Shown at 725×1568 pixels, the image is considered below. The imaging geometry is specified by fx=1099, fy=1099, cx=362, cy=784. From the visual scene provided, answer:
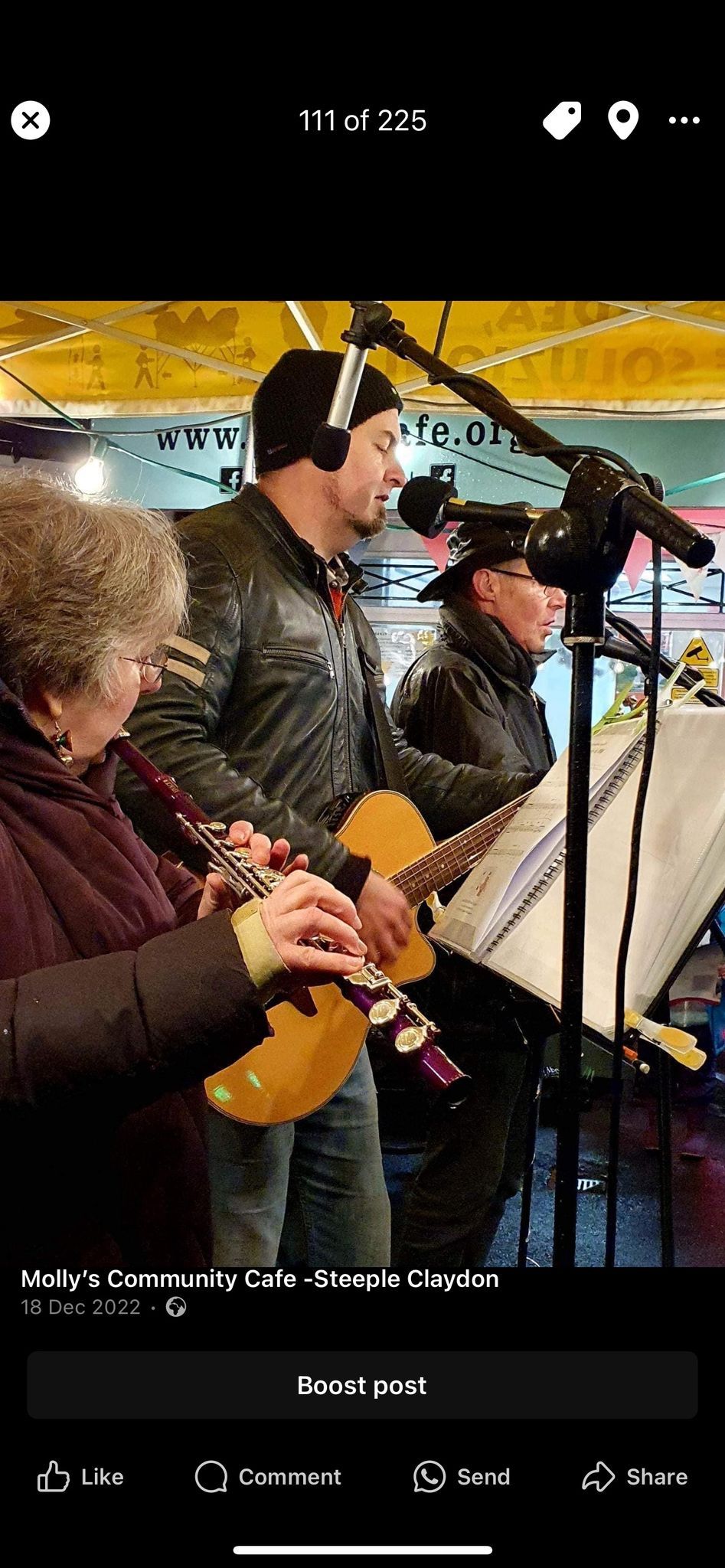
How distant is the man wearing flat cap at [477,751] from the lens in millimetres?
1710

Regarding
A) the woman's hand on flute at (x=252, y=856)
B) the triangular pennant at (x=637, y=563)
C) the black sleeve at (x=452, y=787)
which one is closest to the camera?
the woman's hand on flute at (x=252, y=856)

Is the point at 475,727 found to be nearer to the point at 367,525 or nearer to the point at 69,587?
the point at 367,525

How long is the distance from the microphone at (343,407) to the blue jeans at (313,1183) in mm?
781

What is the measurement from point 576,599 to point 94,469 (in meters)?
1.21

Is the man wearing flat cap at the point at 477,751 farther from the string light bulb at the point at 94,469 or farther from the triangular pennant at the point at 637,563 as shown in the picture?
the string light bulb at the point at 94,469

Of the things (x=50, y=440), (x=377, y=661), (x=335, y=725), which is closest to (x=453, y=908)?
(x=335, y=725)

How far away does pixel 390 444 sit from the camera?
1466 mm

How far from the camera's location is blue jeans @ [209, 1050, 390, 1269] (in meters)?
1.42

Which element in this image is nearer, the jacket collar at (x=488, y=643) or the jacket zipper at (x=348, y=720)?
the jacket zipper at (x=348, y=720)

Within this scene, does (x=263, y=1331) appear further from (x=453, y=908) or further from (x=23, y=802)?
(x=453, y=908)

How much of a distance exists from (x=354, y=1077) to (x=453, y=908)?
329 millimetres

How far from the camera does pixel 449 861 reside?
1466 millimetres

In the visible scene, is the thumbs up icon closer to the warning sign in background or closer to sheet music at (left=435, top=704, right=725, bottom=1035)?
sheet music at (left=435, top=704, right=725, bottom=1035)

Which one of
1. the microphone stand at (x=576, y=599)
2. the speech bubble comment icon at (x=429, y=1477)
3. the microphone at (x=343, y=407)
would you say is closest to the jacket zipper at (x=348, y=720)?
the microphone at (x=343, y=407)
